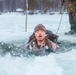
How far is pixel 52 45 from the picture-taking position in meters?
8.21

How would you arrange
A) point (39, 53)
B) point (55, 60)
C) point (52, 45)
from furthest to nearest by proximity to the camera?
1. point (52, 45)
2. point (39, 53)
3. point (55, 60)

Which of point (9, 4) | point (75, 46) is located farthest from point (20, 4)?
point (75, 46)

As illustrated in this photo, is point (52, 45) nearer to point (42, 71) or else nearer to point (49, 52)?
point (49, 52)

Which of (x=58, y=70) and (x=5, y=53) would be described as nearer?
(x=58, y=70)

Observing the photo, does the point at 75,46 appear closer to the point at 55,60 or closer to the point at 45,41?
the point at 45,41

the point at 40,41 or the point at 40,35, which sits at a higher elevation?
the point at 40,35

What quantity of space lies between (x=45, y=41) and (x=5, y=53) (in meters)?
1.06

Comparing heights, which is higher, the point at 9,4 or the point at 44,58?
the point at 44,58

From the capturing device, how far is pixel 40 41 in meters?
7.91

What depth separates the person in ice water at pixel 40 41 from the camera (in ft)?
25.7

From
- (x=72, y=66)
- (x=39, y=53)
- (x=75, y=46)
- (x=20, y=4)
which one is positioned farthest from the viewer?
(x=20, y=4)

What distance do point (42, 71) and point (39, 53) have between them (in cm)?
176

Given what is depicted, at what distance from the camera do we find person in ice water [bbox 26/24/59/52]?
7.84 m

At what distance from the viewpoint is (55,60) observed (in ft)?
23.3
